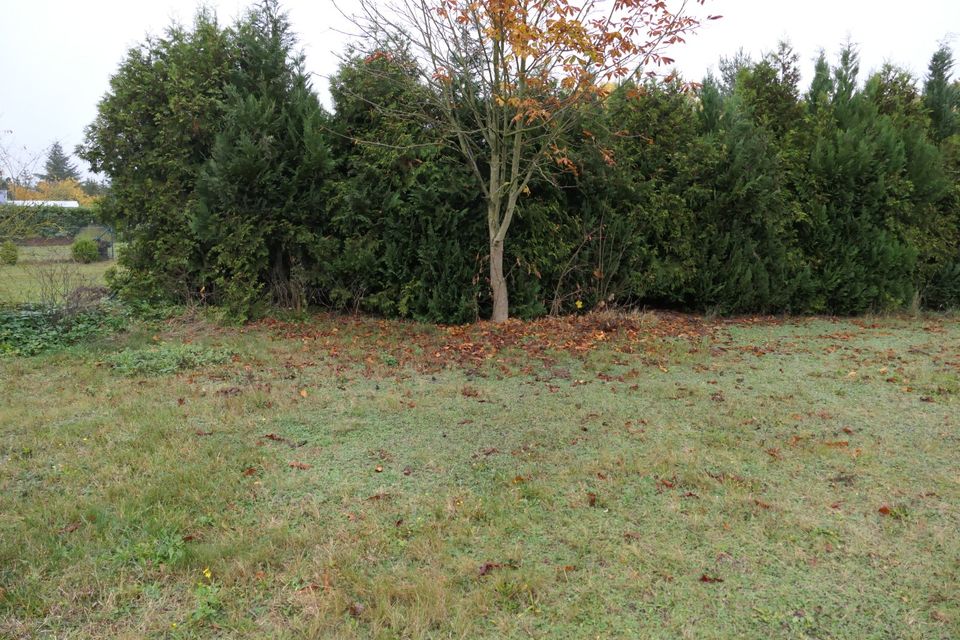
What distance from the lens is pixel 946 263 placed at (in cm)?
1041

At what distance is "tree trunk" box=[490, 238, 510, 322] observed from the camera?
766 cm

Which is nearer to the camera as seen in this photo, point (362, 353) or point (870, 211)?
point (362, 353)

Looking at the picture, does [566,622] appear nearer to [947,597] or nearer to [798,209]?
[947,597]

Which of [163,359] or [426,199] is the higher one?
[426,199]

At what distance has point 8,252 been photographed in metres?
7.03

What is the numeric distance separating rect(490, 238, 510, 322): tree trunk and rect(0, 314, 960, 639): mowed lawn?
1.93 meters

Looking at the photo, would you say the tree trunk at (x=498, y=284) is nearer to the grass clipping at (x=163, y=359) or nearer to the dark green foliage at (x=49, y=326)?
the grass clipping at (x=163, y=359)

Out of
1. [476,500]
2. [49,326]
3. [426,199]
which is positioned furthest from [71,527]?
[426,199]

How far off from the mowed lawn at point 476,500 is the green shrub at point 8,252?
2.11 m

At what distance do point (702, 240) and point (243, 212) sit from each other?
21.9 feet

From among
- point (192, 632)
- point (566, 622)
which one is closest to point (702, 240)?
point (566, 622)

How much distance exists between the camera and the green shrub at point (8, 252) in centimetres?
700

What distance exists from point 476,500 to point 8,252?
7126 mm

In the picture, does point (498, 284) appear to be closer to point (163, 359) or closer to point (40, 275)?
point (163, 359)
